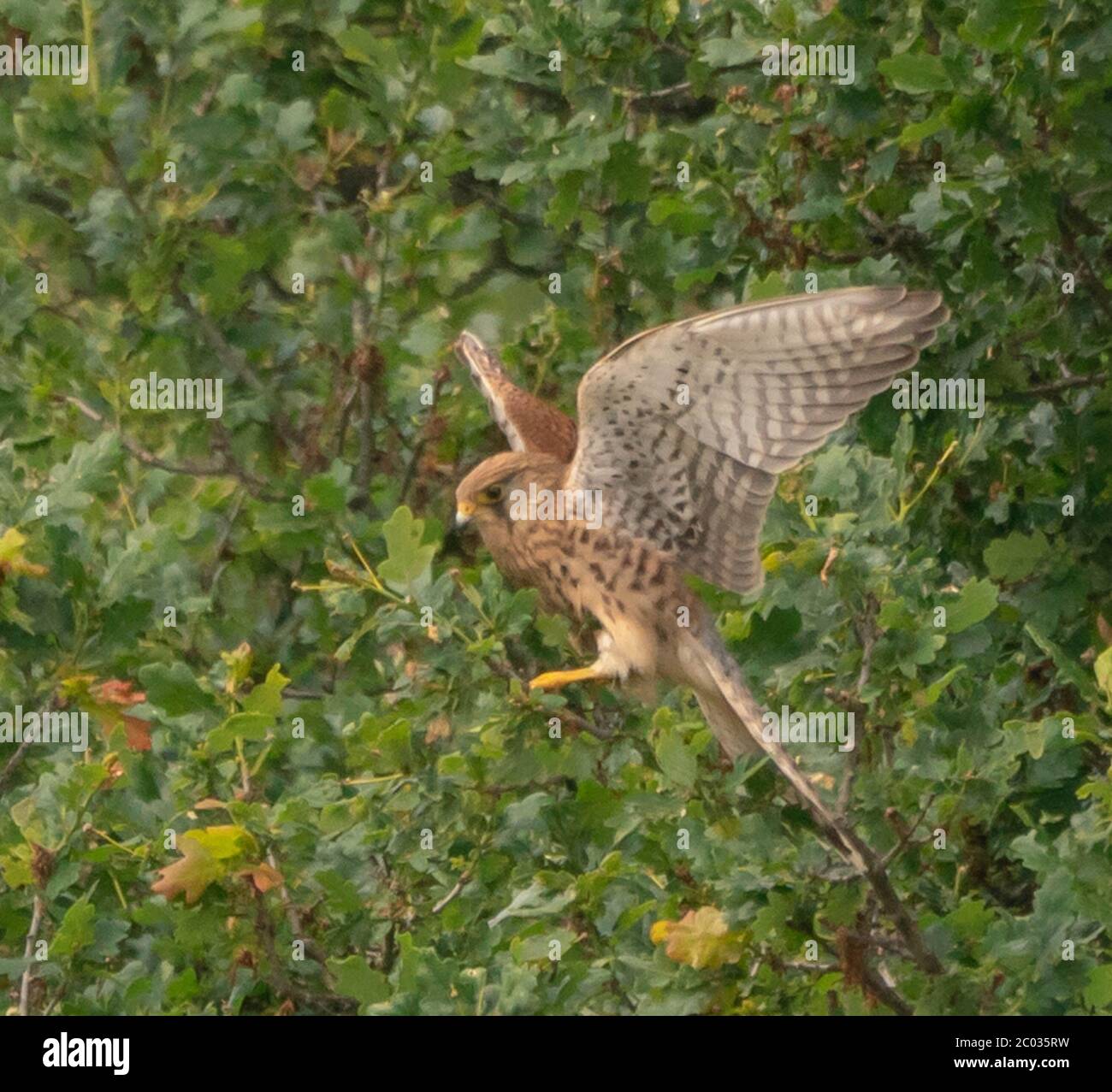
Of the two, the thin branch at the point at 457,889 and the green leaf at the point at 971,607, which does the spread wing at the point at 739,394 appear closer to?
the green leaf at the point at 971,607

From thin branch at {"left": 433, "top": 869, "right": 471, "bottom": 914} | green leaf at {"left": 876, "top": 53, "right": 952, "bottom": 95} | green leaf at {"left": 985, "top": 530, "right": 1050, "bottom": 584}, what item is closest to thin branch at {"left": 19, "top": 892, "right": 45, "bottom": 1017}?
thin branch at {"left": 433, "top": 869, "right": 471, "bottom": 914}

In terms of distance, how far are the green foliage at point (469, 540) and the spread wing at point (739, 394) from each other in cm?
9

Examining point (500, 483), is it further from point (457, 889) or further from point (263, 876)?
point (263, 876)

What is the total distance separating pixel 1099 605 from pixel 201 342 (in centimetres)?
188

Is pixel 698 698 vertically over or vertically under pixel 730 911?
over

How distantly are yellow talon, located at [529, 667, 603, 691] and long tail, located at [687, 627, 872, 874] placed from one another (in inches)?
8.3

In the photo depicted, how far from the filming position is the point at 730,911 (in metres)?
5.00

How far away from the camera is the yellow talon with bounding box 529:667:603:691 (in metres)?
5.43

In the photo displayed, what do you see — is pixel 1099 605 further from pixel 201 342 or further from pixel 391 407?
pixel 201 342

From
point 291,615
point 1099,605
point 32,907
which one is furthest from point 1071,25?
point 32,907

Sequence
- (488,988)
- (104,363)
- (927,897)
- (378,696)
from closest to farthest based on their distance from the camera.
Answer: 1. (488,988)
2. (927,897)
3. (378,696)
4. (104,363)

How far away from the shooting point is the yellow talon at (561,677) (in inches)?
214

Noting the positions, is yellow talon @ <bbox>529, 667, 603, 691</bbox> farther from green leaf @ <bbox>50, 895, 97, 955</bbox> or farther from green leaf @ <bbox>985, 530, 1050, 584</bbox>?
green leaf @ <bbox>50, 895, 97, 955</bbox>

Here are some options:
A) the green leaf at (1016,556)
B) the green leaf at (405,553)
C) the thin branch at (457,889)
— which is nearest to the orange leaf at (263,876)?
the thin branch at (457,889)
